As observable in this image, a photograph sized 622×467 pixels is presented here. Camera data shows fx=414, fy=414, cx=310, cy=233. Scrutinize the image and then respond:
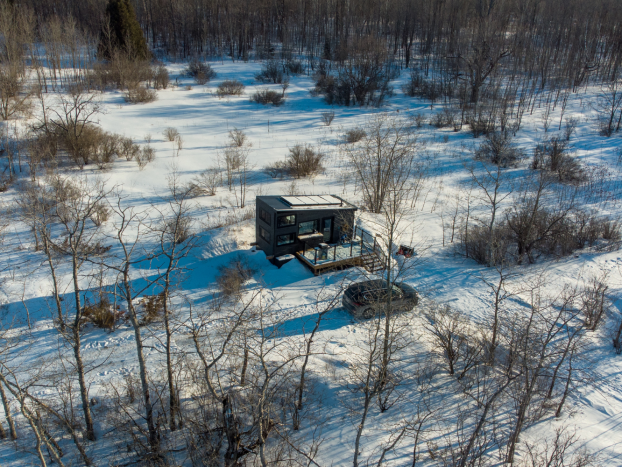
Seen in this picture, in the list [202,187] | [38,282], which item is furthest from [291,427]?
[202,187]

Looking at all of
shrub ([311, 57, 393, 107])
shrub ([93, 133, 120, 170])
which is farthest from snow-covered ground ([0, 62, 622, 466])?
shrub ([311, 57, 393, 107])

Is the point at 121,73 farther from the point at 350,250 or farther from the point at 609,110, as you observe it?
the point at 609,110

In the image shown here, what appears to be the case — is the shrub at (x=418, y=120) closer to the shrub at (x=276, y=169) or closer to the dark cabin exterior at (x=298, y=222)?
the shrub at (x=276, y=169)

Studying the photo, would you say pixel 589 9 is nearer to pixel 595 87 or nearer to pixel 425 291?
pixel 595 87

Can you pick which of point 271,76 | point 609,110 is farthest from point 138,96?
point 609,110

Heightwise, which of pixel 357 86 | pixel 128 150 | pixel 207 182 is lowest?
pixel 207 182

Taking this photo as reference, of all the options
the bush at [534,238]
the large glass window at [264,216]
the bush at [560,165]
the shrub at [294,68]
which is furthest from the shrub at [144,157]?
the shrub at [294,68]
